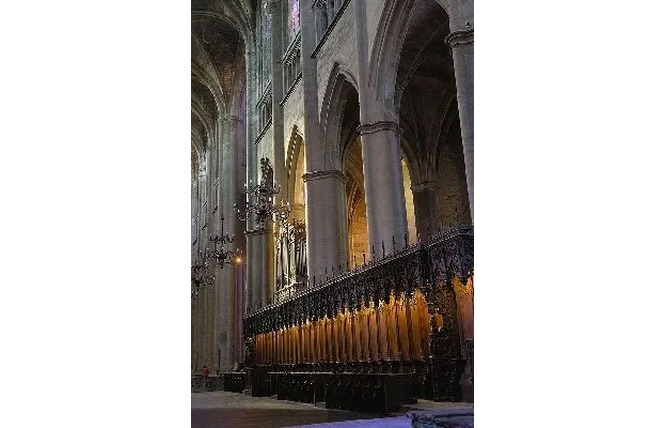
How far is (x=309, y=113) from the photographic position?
17.1 meters

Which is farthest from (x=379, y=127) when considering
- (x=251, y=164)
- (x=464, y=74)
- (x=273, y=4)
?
(x=251, y=164)

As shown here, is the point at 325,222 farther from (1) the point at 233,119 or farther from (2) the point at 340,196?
(1) the point at 233,119

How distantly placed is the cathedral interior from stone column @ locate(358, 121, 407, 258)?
0.10 ft

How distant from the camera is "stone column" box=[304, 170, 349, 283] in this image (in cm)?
1585

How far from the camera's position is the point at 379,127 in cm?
1281

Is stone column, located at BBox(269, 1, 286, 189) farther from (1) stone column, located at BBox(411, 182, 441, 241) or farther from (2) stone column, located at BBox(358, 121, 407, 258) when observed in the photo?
(2) stone column, located at BBox(358, 121, 407, 258)

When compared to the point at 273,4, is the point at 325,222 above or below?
below

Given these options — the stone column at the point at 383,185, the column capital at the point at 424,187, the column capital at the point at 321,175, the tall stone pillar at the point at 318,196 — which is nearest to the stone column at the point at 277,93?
the tall stone pillar at the point at 318,196

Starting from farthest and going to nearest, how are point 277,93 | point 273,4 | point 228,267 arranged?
point 228,267, point 273,4, point 277,93

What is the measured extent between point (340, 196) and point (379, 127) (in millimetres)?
4205
